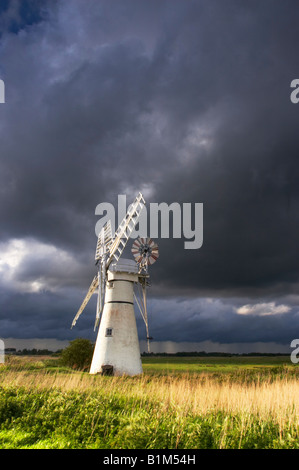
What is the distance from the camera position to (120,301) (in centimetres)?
3272

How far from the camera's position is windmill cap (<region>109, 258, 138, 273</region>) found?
33.4 meters

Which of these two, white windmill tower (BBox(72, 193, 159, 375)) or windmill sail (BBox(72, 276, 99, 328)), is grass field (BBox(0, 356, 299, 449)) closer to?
white windmill tower (BBox(72, 193, 159, 375))

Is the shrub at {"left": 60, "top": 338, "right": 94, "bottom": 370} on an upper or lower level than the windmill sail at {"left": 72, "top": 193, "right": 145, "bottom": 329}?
lower

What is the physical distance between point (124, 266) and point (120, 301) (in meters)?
3.39

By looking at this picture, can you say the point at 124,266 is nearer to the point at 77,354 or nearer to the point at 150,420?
the point at 77,354

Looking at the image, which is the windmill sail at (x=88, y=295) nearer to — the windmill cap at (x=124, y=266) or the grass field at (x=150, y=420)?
the windmill cap at (x=124, y=266)

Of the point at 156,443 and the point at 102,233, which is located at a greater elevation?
the point at 102,233

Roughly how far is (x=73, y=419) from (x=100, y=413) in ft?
2.83

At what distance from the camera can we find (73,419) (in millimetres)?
11000

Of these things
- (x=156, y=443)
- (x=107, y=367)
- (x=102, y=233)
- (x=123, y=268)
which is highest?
(x=102, y=233)

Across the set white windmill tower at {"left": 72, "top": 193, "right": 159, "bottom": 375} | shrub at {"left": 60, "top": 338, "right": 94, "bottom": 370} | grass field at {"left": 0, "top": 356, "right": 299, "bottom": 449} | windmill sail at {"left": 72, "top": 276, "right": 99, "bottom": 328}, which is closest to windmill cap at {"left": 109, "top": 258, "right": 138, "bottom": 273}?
white windmill tower at {"left": 72, "top": 193, "right": 159, "bottom": 375}

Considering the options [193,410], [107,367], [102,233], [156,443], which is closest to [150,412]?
[193,410]
